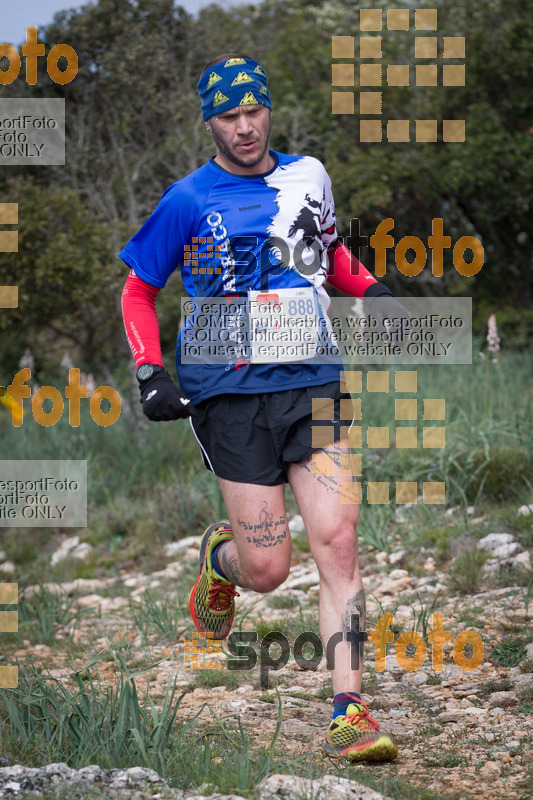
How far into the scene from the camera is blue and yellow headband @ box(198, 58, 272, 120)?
3.19 m

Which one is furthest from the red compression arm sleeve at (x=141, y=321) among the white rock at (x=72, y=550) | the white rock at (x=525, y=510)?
the white rock at (x=72, y=550)

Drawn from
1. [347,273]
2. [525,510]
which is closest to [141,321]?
[347,273]

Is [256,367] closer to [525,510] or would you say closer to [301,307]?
[301,307]

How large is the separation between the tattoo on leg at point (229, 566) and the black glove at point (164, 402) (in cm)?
70

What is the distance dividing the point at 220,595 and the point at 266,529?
59cm

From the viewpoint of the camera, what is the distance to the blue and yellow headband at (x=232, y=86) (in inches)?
126

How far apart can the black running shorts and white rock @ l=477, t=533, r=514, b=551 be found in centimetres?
204

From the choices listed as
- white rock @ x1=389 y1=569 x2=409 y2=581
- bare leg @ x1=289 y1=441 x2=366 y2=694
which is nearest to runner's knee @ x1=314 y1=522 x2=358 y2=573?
bare leg @ x1=289 y1=441 x2=366 y2=694

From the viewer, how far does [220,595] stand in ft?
11.8

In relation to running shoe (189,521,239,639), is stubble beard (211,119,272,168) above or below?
above

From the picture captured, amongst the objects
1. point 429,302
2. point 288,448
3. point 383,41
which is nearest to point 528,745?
point 288,448

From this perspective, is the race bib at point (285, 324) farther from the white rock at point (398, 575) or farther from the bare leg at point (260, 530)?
the white rock at point (398, 575)

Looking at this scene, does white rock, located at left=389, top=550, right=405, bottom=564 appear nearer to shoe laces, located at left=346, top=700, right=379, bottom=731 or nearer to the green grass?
the green grass

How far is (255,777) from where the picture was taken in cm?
234
